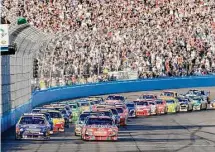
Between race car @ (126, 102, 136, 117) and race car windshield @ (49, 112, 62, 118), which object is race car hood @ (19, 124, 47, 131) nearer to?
race car windshield @ (49, 112, 62, 118)

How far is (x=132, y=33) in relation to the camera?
58.9 meters

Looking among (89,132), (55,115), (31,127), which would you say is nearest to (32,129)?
(31,127)

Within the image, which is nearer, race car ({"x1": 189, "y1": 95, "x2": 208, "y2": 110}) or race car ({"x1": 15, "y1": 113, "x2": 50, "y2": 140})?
race car ({"x1": 15, "y1": 113, "x2": 50, "y2": 140})

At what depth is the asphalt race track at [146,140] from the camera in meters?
25.4

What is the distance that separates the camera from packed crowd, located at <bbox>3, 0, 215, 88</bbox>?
5438 centimetres

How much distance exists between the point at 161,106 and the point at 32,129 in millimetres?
20148

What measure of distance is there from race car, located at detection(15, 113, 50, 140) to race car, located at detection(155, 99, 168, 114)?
18536mm

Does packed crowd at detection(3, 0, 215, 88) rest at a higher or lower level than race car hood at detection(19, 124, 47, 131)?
higher

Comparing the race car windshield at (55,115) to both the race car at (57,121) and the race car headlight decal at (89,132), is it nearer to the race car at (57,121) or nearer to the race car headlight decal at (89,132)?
the race car at (57,121)

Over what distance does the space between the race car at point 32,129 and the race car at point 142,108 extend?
1663cm

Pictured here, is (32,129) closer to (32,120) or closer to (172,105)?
(32,120)

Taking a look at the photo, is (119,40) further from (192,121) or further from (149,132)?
(149,132)

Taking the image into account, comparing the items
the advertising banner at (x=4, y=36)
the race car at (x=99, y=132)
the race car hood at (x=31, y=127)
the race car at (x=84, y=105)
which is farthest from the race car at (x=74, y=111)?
the advertising banner at (x=4, y=36)

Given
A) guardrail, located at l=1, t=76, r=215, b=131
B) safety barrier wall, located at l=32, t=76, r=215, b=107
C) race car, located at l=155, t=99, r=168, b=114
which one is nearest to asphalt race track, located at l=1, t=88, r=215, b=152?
race car, located at l=155, t=99, r=168, b=114
